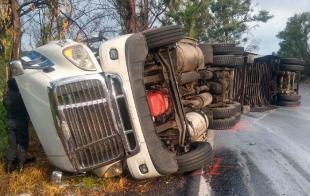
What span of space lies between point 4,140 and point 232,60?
4677 millimetres

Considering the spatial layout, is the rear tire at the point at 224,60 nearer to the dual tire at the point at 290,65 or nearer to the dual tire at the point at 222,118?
the dual tire at the point at 222,118

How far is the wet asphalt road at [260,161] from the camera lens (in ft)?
13.2

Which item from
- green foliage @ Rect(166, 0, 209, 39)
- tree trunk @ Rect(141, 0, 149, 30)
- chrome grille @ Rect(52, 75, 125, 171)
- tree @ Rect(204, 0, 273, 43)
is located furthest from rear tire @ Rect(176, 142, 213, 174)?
tree @ Rect(204, 0, 273, 43)

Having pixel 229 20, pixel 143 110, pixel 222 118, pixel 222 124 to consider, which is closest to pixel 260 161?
pixel 143 110

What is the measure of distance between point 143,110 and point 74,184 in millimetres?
1043

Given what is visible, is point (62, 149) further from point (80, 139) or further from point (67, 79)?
point (67, 79)

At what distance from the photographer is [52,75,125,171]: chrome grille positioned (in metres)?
3.71

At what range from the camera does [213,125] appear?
296 inches

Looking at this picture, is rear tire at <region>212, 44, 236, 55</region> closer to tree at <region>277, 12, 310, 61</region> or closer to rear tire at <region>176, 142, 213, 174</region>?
rear tire at <region>176, 142, 213, 174</region>

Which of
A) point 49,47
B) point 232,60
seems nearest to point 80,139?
point 49,47

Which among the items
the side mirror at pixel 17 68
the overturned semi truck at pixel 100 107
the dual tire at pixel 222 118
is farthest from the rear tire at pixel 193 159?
the dual tire at pixel 222 118

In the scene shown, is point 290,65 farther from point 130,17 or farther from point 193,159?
point 193,159

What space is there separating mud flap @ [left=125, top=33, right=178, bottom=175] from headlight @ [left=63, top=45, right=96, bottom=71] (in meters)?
0.38

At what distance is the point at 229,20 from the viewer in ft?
118
